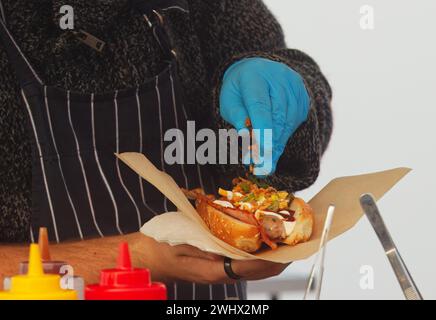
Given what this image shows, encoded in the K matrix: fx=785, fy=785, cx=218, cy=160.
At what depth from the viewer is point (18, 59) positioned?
1.40m

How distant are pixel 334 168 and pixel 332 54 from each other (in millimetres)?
380

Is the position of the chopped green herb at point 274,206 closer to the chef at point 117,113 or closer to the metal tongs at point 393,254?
the chef at point 117,113

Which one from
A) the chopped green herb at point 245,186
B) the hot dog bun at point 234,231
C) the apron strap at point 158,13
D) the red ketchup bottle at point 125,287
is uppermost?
the apron strap at point 158,13

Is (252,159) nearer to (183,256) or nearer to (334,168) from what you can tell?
(183,256)

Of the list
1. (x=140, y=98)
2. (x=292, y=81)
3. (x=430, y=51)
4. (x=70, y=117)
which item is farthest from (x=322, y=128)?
(x=430, y=51)

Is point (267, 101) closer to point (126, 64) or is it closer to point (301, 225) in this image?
point (301, 225)

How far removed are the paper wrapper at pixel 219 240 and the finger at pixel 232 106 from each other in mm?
150

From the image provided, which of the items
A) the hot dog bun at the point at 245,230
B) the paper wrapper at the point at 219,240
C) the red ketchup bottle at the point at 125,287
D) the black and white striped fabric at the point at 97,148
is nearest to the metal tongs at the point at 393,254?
the red ketchup bottle at the point at 125,287

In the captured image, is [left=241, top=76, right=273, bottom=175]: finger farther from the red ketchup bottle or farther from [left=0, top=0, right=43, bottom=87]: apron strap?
the red ketchup bottle

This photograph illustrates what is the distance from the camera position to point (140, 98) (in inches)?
59.1

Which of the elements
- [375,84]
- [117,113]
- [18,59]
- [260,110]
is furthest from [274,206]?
[375,84]

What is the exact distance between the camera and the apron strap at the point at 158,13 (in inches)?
59.3
